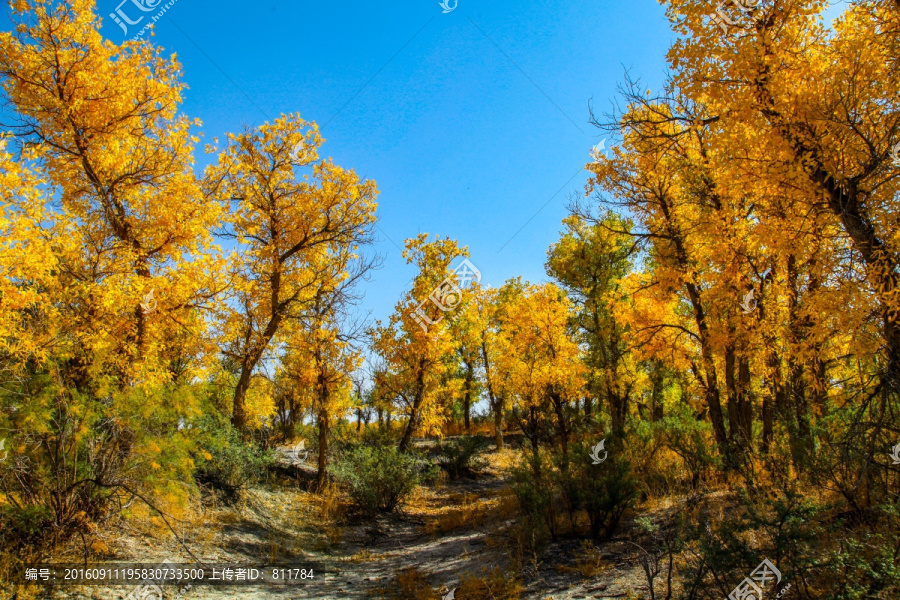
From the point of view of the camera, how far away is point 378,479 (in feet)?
36.7

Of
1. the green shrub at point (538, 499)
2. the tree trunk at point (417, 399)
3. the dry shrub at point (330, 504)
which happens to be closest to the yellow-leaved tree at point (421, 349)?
the tree trunk at point (417, 399)

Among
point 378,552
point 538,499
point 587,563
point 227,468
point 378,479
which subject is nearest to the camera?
point 587,563

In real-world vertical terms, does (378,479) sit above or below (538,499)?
below

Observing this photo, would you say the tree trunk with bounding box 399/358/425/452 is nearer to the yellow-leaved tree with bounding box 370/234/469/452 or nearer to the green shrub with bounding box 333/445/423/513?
the yellow-leaved tree with bounding box 370/234/469/452

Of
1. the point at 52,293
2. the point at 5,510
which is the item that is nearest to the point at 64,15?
the point at 52,293

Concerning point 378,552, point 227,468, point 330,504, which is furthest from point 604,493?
point 227,468

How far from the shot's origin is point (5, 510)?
4.81m

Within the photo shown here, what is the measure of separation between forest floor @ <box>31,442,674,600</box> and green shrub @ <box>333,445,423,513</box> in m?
0.38

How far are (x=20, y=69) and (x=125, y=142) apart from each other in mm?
1737

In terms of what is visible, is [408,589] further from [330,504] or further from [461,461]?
[461,461]

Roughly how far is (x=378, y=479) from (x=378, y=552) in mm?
2551

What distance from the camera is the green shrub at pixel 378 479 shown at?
10984 millimetres

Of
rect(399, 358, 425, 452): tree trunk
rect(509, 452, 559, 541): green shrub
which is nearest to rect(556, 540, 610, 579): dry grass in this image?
rect(509, 452, 559, 541): green shrub

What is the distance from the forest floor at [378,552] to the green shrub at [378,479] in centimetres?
38
